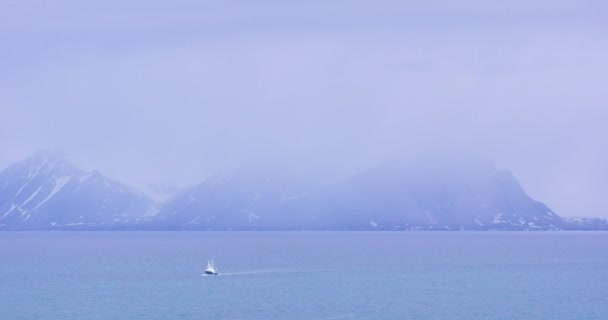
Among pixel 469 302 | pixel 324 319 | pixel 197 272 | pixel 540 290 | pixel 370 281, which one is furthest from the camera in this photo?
pixel 197 272

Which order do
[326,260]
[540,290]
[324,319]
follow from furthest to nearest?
[326,260] → [540,290] → [324,319]

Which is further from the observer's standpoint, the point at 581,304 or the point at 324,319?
the point at 581,304

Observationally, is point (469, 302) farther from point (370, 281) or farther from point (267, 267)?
point (267, 267)

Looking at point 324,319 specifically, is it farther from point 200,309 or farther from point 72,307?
point 72,307

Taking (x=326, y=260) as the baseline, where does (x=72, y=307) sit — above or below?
below

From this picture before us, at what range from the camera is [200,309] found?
2982 inches

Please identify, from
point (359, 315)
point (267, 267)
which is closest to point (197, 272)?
point (267, 267)

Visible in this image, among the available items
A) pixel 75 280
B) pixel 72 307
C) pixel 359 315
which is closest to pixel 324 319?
pixel 359 315

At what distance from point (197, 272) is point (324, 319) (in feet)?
159

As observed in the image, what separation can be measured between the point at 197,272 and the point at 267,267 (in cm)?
1277

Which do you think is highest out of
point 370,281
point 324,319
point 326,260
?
point 326,260

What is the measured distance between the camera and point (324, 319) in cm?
7012

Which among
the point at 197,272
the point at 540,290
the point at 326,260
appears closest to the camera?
the point at 540,290

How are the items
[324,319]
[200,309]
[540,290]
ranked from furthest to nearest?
[540,290], [200,309], [324,319]
